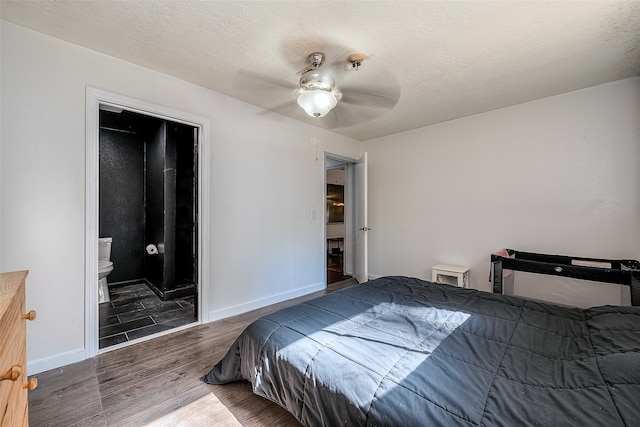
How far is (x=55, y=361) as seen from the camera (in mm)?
1974

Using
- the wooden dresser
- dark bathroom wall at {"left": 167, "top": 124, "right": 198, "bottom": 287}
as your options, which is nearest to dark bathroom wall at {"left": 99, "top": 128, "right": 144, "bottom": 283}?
dark bathroom wall at {"left": 167, "top": 124, "right": 198, "bottom": 287}

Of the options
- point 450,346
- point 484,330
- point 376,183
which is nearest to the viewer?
point 450,346

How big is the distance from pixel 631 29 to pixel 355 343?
2.84 metres

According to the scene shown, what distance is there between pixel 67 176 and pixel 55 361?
1.40 meters

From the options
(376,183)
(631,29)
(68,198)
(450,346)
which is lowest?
(450,346)

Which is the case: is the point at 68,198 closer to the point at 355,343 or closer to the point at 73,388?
the point at 73,388

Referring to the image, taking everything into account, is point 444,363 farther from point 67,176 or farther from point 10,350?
point 67,176

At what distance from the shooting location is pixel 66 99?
6.65 ft

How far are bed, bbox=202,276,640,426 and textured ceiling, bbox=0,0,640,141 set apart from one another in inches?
76.0

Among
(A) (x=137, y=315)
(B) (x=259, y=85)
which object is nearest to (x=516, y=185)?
(B) (x=259, y=85)

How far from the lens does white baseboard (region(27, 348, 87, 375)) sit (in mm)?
1883

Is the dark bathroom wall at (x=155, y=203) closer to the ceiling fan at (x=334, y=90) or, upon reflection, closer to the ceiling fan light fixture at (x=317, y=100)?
the ceiling fan at (x=334, y=90)

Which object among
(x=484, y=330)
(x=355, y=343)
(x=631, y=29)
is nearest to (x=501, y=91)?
(x=631, y=29)

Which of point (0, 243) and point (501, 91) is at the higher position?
point (501, 91)
